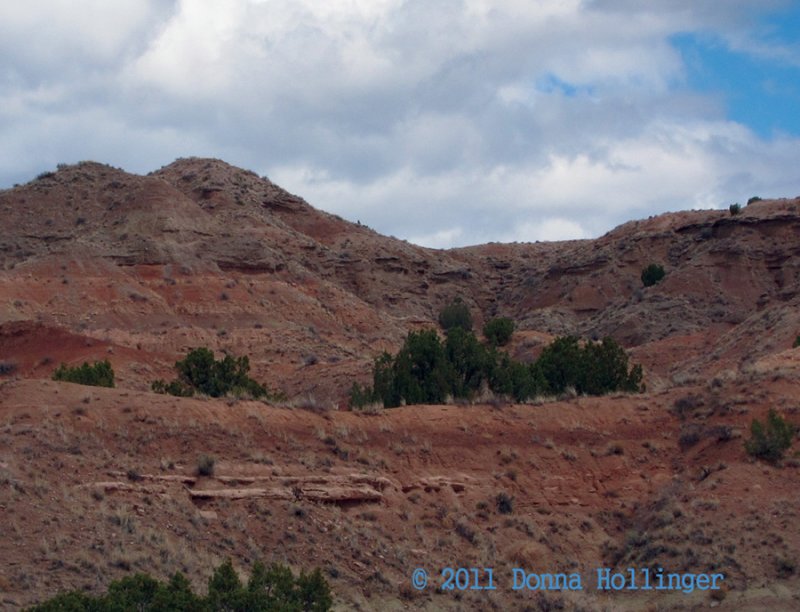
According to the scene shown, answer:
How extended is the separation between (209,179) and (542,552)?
58444 mm

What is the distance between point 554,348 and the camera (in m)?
38.0

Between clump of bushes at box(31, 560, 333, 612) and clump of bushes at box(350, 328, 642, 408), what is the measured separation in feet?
48.1

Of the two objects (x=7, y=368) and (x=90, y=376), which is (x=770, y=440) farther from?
(x=7, y=368)

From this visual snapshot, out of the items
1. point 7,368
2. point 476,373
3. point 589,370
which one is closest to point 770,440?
point 589,370

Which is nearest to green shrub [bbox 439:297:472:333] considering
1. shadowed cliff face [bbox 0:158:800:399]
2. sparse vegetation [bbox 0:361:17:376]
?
shadowed cliff face [bbox 0:158:800:399]

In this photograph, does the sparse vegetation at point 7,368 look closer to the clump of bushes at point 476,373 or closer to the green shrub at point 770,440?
the clump of bushes at point 476,373

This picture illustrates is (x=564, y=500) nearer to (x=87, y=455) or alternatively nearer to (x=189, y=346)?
(x=87, y=455)

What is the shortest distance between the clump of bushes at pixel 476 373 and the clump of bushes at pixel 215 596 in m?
14.6

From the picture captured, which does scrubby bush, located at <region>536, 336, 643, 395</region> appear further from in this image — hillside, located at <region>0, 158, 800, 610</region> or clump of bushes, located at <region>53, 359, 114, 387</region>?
clump of bushes, located at <region>53, 359, 114, 387</region>

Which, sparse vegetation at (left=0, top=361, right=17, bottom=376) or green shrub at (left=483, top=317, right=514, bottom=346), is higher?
green shrub at (left=483, top=317, right=514, bottom=346)

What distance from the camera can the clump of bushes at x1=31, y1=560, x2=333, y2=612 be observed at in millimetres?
15352

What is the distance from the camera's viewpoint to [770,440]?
88.5 ft

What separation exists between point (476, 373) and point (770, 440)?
1033cm

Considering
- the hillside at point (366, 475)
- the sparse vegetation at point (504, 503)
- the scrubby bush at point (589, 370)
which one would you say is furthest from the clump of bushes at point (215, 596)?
the scrubby bush at point (589, 370)
